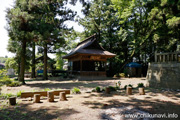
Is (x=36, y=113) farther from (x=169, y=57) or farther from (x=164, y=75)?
(x=169, y=57)

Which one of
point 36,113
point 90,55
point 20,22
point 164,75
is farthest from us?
→ point 90,55

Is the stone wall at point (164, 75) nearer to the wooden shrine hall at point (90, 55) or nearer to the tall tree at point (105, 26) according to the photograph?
the wooden shrine hall at point (90, 55)

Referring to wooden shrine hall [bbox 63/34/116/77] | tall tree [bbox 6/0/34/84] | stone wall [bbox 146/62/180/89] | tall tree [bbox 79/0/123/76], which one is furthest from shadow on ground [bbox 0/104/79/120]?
tall tree [bbox 79/0/123/76]

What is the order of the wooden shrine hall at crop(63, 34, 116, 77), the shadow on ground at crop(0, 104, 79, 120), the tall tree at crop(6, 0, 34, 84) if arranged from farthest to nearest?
the wooden shrine hall at crop(63, 34, 116, 77), the tall tree at crop(6, 0, 34, 84), the shadow on ground at crop(0, 104, 79, 120)

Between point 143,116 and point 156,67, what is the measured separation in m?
6.14

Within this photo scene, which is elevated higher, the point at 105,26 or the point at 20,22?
the point at 105,26

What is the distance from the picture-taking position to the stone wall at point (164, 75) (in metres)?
7.76

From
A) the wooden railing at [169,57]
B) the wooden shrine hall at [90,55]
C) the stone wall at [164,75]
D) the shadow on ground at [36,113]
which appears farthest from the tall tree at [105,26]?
the shadow on ground at [36,113]

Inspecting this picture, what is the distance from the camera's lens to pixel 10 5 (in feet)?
42.0

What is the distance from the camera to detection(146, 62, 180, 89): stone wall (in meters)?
7.76

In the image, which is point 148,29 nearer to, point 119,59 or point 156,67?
point 119,59

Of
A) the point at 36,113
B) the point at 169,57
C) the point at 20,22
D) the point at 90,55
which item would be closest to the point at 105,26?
the point at 90,55

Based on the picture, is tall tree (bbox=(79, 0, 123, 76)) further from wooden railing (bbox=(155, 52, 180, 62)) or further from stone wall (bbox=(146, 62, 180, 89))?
wooden railing (bbox=(155, 52, 180, 62))

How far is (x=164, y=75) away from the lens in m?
8.38
